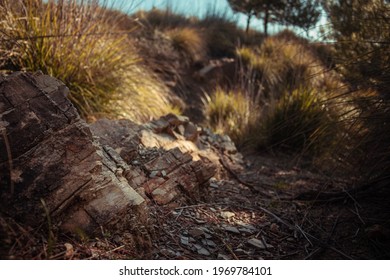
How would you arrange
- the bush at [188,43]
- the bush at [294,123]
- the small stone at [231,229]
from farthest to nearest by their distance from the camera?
the bush at [188,43]
the bush at [294,123]
the small stone at [231,229]

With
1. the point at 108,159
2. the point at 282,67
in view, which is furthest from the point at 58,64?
the point at 282,67

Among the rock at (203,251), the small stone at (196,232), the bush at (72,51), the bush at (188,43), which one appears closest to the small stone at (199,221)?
the small stone at (196,232)

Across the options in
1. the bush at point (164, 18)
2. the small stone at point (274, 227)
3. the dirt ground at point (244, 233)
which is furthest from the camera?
the bush at point (164, 18)

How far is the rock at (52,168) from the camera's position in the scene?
4.31 feet

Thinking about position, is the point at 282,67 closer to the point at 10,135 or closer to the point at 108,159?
the point at 108,159

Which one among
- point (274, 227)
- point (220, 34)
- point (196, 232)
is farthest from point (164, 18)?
point (196, 232)

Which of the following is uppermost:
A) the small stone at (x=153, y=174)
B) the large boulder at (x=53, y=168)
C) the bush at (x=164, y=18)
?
the bush at (x=164, y=18)

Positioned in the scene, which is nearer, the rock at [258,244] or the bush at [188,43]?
the rock at [258,244]

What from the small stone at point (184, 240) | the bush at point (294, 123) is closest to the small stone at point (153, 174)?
the small stone at point (184, 240)

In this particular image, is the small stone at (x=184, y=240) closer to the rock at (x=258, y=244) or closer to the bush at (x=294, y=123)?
the rock at (x=258, y=244)

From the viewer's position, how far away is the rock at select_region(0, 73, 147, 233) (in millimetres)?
1314

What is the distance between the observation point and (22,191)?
4.28 ft

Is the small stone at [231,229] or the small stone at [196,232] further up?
the small stone at [196,232]

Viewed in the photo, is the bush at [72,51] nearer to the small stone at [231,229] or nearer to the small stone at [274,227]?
the small stone at [231,229]
